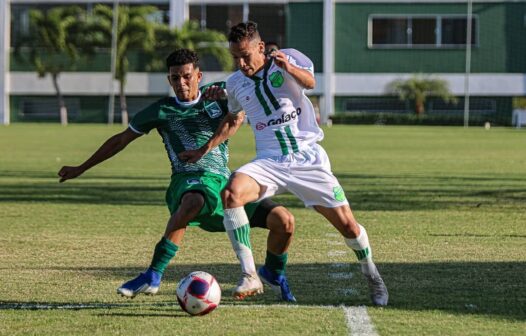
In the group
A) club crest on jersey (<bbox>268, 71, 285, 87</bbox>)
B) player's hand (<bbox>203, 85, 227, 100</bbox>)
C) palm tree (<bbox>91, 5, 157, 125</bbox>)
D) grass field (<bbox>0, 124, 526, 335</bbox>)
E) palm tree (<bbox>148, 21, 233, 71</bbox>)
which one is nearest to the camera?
grass field (<bbox>0, 124, 526, 335</bbox>)

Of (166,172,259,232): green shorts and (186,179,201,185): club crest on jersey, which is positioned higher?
(186,179,201,185): club crest on jersey

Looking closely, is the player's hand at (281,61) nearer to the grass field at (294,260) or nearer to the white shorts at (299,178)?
the white shorts at (299,178)

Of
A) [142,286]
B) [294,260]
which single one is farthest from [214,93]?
[294,260]

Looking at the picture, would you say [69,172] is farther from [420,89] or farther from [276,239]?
[420,89]

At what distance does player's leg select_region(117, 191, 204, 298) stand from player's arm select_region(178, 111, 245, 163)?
273 mm

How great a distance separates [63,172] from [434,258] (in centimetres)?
376

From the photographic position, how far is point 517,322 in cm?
694

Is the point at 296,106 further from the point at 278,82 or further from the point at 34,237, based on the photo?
the point at 34,237

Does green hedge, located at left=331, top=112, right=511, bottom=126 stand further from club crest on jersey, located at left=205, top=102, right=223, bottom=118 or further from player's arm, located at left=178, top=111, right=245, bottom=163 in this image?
player's arm, located at left=178, top=111, right=245, bottom=163

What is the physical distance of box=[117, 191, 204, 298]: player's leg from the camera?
770cm

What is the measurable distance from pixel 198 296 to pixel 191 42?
2509 inches

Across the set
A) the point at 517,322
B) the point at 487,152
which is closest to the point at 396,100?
the point at 487,152

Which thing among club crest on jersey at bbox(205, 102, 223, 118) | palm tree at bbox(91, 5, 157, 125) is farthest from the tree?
club crest on jersey at bbox(205, 102, 223, 118)

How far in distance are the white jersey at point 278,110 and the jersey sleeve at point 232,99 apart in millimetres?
131
